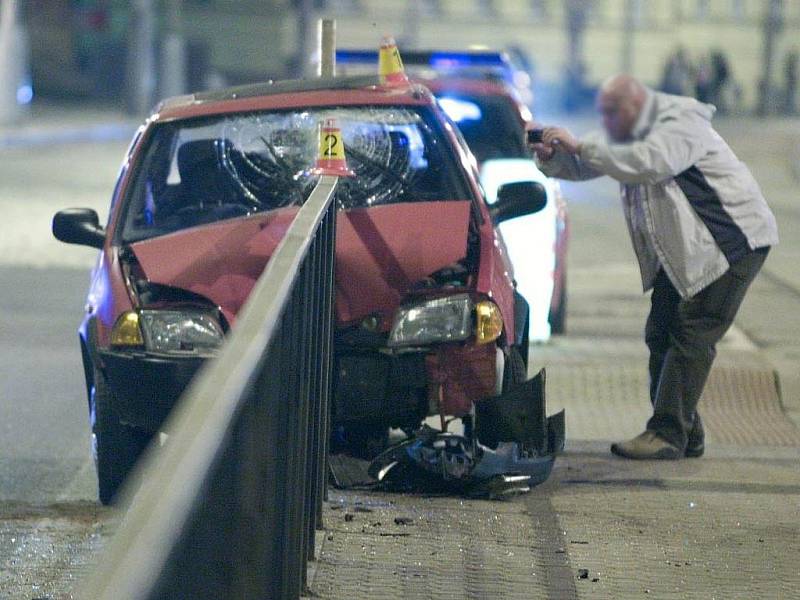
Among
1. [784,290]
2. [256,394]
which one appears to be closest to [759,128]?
[784,290]

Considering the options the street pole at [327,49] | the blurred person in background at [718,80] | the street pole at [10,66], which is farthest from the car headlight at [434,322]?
the blurred person in background at [718,80]

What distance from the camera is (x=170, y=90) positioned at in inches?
1860

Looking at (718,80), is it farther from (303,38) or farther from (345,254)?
(345,254)

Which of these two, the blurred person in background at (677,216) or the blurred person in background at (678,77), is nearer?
the blurred person in background at (677,216)

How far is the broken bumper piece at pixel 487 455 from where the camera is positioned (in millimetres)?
5883

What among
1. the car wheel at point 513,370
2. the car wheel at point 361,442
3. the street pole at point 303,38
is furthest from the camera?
the street pole at point 303,38

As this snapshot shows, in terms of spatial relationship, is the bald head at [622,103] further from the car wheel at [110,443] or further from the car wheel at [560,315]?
the car wheel at [560,315]

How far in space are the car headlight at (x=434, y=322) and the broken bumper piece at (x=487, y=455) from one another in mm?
284

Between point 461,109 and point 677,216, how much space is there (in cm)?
362

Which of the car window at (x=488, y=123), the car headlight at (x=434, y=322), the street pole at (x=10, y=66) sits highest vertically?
the car headlight at (x=434, y=322)

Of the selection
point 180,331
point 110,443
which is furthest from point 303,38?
point 180,331

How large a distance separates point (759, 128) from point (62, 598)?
4557 cm

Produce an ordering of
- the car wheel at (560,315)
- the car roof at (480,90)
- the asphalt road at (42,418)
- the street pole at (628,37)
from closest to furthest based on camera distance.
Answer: the asphalt road at (42,418) < the car roof at (480,90) < the car wheel at (560,315) < the street pole at (628,37)

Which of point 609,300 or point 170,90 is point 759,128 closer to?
point 170,90
